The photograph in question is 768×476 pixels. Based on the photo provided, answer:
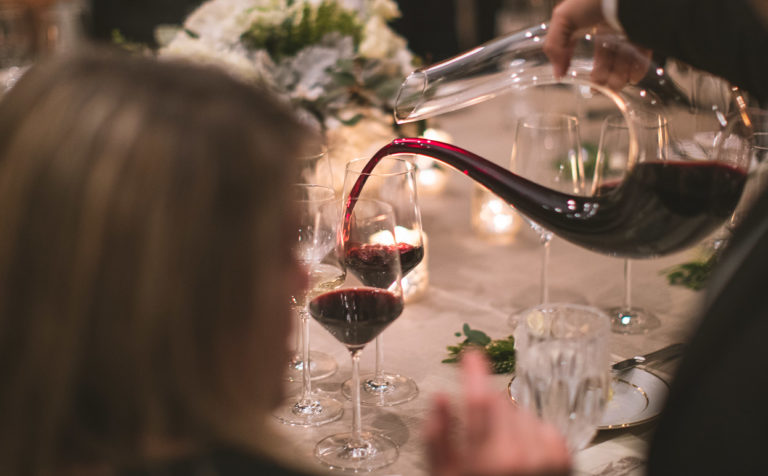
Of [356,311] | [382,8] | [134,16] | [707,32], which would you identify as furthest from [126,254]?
[134,16]

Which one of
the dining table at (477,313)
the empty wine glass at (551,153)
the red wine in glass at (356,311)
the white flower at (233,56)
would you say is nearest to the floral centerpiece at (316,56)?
the white flower at (233,56)

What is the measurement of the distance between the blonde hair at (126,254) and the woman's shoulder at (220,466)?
13 mm

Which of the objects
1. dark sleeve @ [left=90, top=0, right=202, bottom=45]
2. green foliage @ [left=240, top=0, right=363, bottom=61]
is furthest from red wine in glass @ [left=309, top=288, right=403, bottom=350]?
dark sleeve @ [left=90, top=0, right=202, bottom=45]

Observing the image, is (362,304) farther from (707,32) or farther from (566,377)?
(707,32)

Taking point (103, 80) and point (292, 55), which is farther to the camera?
point (292, 55)

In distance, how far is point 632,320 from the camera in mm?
1340

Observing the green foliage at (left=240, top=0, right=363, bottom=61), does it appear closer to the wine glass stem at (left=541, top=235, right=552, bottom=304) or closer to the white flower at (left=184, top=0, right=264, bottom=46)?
the white flower at (left=184, top=0, right=264, bottom=46)

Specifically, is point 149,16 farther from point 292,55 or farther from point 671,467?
point 671,467

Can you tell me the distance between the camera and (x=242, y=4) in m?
1.60

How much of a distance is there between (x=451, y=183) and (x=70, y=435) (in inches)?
63.6

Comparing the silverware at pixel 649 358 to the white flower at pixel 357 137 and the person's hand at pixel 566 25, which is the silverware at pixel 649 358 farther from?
the white flower at pixel 357 137

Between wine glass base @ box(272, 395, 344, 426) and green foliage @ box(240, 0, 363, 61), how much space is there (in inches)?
29.9

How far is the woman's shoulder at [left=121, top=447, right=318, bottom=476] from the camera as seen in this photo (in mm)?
573

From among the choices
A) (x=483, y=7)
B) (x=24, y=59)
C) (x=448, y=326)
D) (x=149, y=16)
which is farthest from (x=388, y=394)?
(x=483, y=7)
